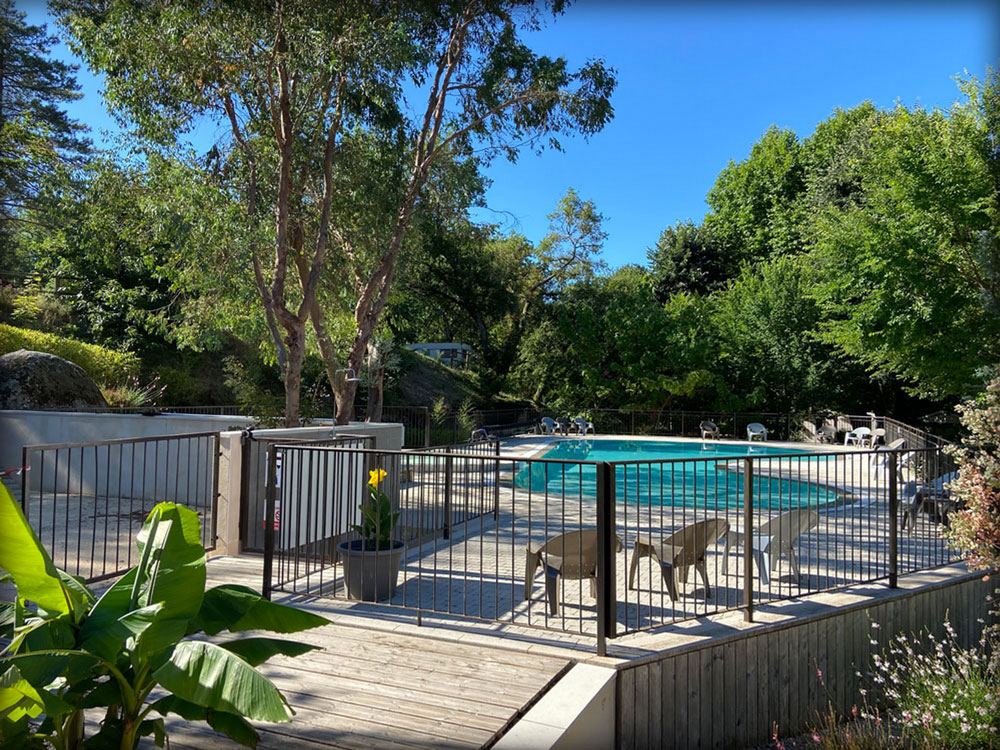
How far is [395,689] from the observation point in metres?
3.68

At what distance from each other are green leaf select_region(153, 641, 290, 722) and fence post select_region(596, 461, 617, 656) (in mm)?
2153

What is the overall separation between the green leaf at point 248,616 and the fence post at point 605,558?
178 centimetres

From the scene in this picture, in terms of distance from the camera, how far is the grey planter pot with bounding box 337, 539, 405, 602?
5.18 m

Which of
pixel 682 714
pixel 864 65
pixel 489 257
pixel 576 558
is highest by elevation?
pixel 489 257

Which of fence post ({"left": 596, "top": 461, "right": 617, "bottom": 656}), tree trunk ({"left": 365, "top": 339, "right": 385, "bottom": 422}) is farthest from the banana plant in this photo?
tree trunk ({"left": 365, "top": 339, "right": 385, "bottom": 422})

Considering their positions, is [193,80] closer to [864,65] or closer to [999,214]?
[864,65]

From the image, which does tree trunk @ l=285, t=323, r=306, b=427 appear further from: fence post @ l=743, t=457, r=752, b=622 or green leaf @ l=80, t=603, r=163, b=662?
green leaf @ l=80, t=603, r=163, b=662

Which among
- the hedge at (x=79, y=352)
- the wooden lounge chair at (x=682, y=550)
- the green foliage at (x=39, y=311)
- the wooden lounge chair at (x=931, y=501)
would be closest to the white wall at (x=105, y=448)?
the hedge at (x=79, y=352)

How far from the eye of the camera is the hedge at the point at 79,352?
578 inches

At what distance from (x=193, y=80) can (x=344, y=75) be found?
2.23 meters

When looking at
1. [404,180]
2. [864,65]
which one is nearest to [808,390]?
[404,180]

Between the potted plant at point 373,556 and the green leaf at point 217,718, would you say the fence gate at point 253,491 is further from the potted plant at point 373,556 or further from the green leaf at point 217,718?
the green leaf at point 217,718

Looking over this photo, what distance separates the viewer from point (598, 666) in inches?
155

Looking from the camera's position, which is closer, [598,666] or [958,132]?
[598,666]
